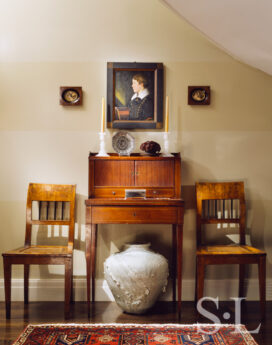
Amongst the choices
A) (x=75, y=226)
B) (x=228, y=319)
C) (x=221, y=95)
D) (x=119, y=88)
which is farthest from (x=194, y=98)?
(x=228, y=319)

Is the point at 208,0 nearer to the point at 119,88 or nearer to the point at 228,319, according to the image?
the point at 119,88

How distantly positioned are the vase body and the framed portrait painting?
4.01 ft

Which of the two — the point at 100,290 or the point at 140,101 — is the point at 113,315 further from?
the point at 140,101

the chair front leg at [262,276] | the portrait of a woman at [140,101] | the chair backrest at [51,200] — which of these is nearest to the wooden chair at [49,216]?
the chair backrest at [51,200]

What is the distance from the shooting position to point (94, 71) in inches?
141

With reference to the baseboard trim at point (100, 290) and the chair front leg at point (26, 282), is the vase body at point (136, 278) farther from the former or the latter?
the chair front leg at point (26, 282)

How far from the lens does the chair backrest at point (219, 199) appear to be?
3381 millimetres

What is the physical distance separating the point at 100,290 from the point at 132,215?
93 cm

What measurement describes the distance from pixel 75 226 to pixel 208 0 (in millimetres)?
2197

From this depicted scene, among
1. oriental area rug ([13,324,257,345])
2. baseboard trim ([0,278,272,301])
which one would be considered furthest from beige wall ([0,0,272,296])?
oriental area rug ([13,324,257,345])

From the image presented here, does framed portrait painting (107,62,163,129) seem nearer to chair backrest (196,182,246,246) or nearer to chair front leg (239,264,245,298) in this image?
chair backrest (196,182,246,246)

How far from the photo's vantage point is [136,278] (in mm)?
2967

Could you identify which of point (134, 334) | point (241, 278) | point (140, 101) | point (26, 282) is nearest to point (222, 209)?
point (241, 278)

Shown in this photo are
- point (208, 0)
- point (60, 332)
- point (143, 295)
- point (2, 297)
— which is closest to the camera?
point (208, 0)
